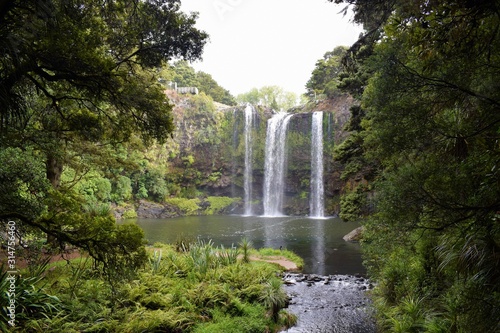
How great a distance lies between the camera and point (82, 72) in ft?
12.4

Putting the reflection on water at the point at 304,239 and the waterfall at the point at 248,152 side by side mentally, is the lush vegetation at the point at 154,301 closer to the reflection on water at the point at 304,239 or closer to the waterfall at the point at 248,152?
the reflection on water at the point at 304,239

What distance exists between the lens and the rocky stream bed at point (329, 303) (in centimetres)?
623

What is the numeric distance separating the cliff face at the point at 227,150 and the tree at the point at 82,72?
1077 inches

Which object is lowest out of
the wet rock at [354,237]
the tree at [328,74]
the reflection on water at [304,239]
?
the reflection on water at [304,239]

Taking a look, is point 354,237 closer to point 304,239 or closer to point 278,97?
point 304,239

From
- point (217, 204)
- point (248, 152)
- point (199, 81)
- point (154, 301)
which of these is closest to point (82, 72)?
point (154, 301)

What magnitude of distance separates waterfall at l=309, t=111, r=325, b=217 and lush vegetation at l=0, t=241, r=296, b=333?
21893 millimetres

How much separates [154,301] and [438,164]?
5152 millimetres

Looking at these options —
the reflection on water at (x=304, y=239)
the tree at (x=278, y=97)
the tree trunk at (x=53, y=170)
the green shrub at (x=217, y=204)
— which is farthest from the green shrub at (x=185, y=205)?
A: the tree at (x=278, y=97)

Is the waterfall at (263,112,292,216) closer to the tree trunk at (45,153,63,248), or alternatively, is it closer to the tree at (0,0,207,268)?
the tree trunk at (45,153,63,248)

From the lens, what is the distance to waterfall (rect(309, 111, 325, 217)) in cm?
2920

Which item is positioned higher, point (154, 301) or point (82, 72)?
point (82, 72)

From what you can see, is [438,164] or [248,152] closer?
[438,164]

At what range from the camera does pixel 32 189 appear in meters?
4.54
